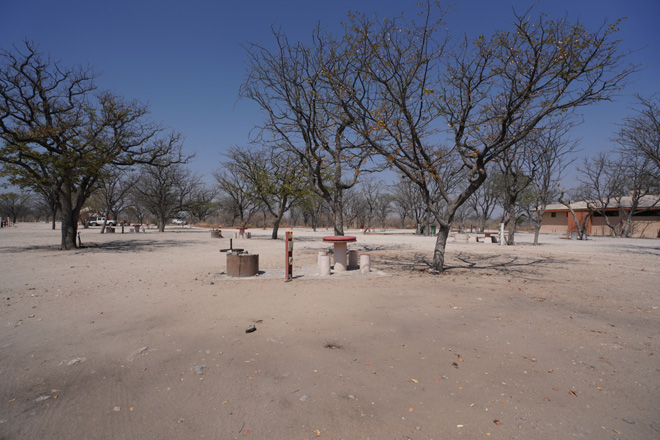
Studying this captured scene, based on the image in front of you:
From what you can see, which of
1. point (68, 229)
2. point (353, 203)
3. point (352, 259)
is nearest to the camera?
point (352, 259)

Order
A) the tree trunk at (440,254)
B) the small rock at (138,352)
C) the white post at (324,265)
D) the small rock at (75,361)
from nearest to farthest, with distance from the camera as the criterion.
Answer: the small rock at (75,361), the small rock at (138,352), the white post at (324,265), the tree trunk at (440,254)

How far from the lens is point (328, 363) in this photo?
123 inches

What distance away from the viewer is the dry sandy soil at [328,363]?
2.24 m

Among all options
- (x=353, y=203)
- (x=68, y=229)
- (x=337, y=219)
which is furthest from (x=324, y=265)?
(x=353, y=203)

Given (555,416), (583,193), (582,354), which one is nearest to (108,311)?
(555,416)

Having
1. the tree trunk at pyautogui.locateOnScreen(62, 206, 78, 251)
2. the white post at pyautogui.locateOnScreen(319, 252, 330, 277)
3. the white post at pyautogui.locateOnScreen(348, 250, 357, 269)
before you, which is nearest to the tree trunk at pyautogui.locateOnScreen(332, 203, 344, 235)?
the white post at pyautogui.locateOnScreen(348, 250, 357, 269)

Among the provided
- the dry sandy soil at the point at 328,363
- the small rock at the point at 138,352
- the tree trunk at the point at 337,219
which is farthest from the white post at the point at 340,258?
the small rock at the point at 138,352

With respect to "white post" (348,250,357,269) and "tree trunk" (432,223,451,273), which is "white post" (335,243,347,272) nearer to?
"white post" (348,250,357,269)

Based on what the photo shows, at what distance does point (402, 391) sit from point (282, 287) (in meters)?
4.23

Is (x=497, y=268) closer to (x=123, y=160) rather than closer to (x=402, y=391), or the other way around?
(x=402, y=391)

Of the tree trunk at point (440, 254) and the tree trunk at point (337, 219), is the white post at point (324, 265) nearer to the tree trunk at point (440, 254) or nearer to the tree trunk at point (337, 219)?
the tree trunk at point (440, 254)

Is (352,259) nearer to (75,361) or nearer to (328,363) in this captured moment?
(328,363)

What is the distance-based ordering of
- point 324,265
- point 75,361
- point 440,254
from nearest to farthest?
point 75,361 < point 324,265 < point 440,254

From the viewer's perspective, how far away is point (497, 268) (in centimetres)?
935
